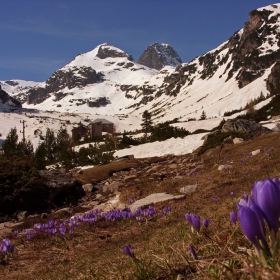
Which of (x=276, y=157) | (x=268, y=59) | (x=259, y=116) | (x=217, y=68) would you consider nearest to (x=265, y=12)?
(x=217, y=68)

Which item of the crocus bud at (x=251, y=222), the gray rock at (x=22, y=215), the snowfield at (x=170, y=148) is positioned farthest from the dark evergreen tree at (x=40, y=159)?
the crocus bud at (x=251, y=222)

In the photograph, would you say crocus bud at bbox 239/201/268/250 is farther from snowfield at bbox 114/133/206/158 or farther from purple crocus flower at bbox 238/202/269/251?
snowfield at bbox 114/133/206/158

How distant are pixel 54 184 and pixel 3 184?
2.18m

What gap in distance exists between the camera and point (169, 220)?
5188 millimetres

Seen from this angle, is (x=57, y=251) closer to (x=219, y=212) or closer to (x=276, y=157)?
(x=219, y=212)

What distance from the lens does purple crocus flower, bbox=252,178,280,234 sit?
104 cm

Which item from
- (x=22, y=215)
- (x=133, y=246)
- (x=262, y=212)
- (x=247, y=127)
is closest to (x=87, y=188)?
(x=22, y=215)

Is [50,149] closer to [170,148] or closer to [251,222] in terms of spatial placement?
[170,148]

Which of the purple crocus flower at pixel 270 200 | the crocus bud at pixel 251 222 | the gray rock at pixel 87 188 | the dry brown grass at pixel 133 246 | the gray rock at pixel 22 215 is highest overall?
the purple crocus flower at pixel 270 200

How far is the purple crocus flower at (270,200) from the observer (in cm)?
104

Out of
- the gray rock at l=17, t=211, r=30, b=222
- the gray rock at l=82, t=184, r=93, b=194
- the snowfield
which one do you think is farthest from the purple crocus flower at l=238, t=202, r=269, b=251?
the snowfield

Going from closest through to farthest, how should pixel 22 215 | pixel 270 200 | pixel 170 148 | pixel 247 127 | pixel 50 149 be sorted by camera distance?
pixel 270 200
pixel 22 215
pixel 247 127
pixel 170 148
pixel 50 149

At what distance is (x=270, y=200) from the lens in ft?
3.41

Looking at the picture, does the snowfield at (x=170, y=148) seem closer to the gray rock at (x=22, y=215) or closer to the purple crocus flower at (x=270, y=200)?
the gray rock at (x=22, y=215)
